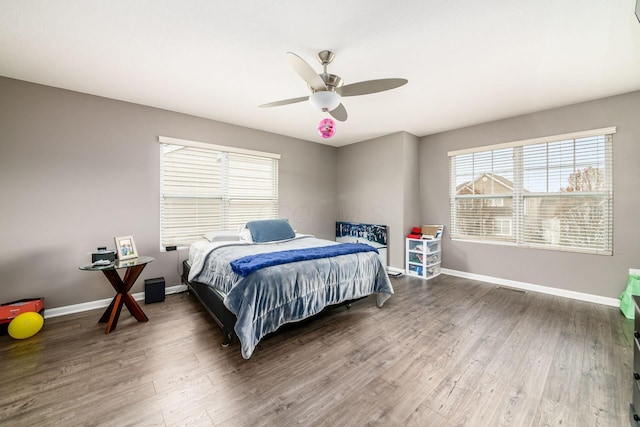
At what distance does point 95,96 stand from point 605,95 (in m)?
6.27

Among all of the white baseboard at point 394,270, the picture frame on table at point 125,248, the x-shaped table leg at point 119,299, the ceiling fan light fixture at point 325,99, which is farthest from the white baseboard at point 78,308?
the white baseboard at point 394,270

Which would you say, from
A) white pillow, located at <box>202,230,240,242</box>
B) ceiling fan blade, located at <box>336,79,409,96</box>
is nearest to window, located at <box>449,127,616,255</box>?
ceiling fan blade, located at <box>336,79,409,96</box>

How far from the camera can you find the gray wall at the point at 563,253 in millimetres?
3008

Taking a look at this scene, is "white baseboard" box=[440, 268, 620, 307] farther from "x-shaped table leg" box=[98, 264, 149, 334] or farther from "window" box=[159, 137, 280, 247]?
"x-shaped table leg" box=[98, 264, 149, 334]

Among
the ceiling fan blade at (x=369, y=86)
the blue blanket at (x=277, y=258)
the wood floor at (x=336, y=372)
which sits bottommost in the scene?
the wood floor at (x=336, y=372)

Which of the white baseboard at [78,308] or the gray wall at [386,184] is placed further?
the gray wall at [386,184]

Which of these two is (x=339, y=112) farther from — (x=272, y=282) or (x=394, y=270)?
(x=394, y=270)

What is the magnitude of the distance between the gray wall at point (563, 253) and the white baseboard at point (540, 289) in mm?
56

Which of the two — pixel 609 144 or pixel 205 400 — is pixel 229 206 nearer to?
pixel 205 400

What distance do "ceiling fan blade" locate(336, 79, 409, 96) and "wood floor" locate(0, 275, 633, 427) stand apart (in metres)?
2.28

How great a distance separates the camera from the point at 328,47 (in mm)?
2143

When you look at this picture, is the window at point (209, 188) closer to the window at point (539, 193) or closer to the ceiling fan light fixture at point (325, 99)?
the ceiling fan light fixture at point (325, 99)

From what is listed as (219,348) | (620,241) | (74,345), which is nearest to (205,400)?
(219,348)

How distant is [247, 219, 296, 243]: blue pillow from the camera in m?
3.54
